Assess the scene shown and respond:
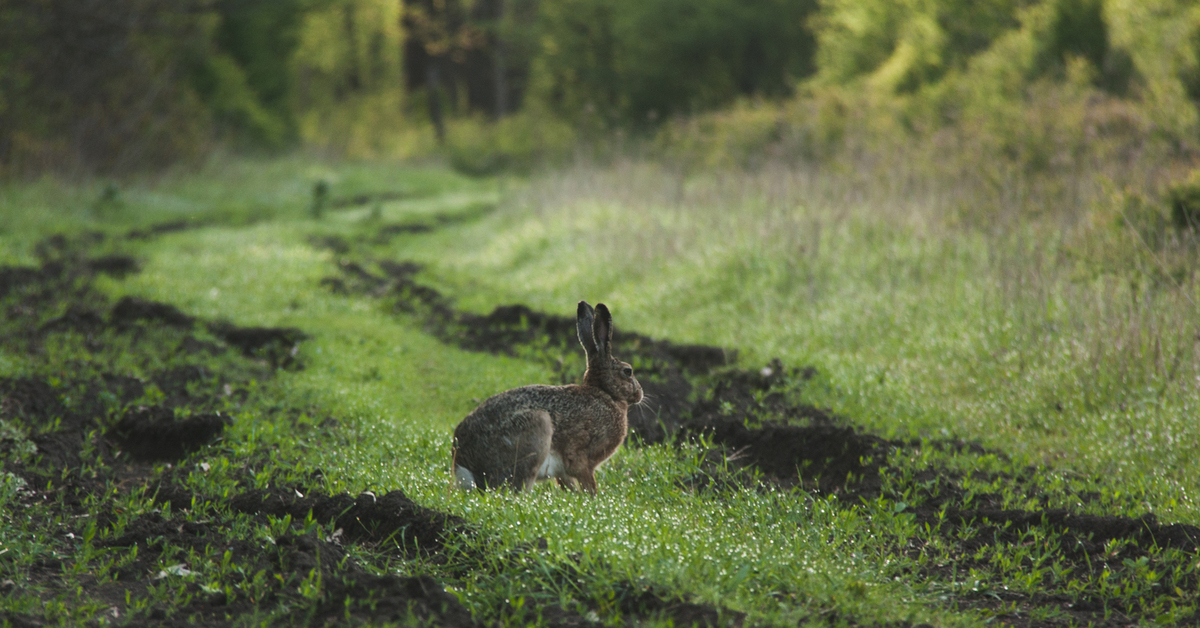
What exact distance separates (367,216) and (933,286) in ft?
46.4

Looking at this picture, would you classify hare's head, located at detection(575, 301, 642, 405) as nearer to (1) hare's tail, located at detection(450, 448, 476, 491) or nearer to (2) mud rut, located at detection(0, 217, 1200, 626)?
(2) mud rut, located at detection(0, 217, 1200, 626)

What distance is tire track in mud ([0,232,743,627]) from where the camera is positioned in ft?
13.8

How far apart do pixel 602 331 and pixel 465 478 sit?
1239 mm

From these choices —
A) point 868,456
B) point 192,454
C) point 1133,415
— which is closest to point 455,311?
point 192,454

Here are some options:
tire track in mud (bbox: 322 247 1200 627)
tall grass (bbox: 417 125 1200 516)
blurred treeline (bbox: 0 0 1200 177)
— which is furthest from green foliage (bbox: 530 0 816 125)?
tire track in mud (bbox: 322 247 1200 627)

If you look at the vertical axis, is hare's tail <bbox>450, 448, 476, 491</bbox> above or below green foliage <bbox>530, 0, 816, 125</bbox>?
below

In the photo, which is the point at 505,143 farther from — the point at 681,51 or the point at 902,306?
the point at 902,306

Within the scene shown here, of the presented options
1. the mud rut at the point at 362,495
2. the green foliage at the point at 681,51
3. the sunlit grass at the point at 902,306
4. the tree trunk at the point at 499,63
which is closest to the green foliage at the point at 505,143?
the green foliage at the point at 681,51

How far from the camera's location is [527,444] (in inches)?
210

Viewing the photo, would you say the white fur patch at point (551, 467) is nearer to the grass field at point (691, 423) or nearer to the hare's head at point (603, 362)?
the grass field at point (691, 423)

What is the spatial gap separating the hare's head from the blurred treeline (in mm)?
8097

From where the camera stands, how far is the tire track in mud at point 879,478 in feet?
16.4

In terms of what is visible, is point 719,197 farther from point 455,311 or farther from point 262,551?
point 262,551

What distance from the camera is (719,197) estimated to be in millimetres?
14492
